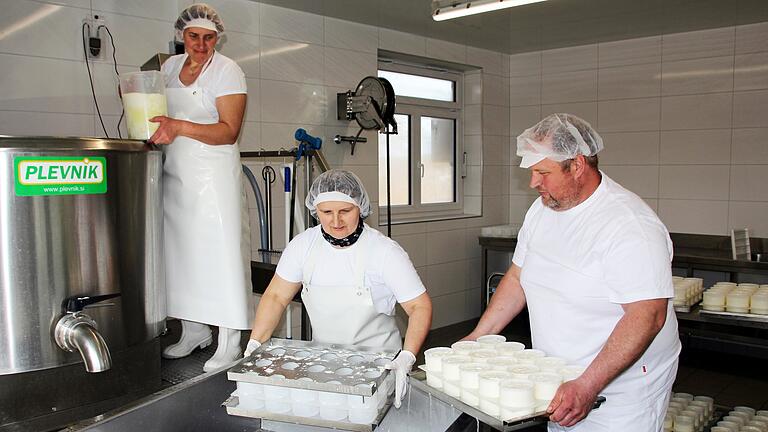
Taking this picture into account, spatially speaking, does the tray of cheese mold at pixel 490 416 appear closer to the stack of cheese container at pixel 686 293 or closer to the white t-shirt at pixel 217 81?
the white t-shirt at pixel 217 81

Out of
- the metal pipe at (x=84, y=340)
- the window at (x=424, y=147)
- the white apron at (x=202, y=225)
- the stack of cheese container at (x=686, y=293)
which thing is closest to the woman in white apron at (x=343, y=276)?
the white apron at (x=202, y=225)

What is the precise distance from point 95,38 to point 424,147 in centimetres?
316

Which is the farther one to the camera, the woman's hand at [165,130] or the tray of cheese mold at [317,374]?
the woman's hand at [165,130]

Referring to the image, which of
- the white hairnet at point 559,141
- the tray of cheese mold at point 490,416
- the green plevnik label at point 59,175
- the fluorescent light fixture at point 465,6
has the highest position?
the fluorescent light fixture at point 465,6

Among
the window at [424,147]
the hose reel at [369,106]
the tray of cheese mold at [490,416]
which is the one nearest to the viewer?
the tray of cheese mold at [490,416]

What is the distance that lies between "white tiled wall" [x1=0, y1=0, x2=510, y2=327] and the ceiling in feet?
0.55

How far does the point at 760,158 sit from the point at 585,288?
383 cm

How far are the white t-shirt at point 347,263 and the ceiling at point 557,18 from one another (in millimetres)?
2386

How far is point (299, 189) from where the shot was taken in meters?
4.49

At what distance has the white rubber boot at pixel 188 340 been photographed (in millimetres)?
2787

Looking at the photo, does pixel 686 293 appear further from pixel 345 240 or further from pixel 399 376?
pixel 399 376

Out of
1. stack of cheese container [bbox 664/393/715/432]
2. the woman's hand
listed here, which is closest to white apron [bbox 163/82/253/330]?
the woman's hand

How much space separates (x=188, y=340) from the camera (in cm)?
283

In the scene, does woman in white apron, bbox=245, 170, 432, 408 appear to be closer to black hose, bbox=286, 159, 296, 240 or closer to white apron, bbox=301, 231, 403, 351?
white apron, bbox=301, 231, 403, 351
